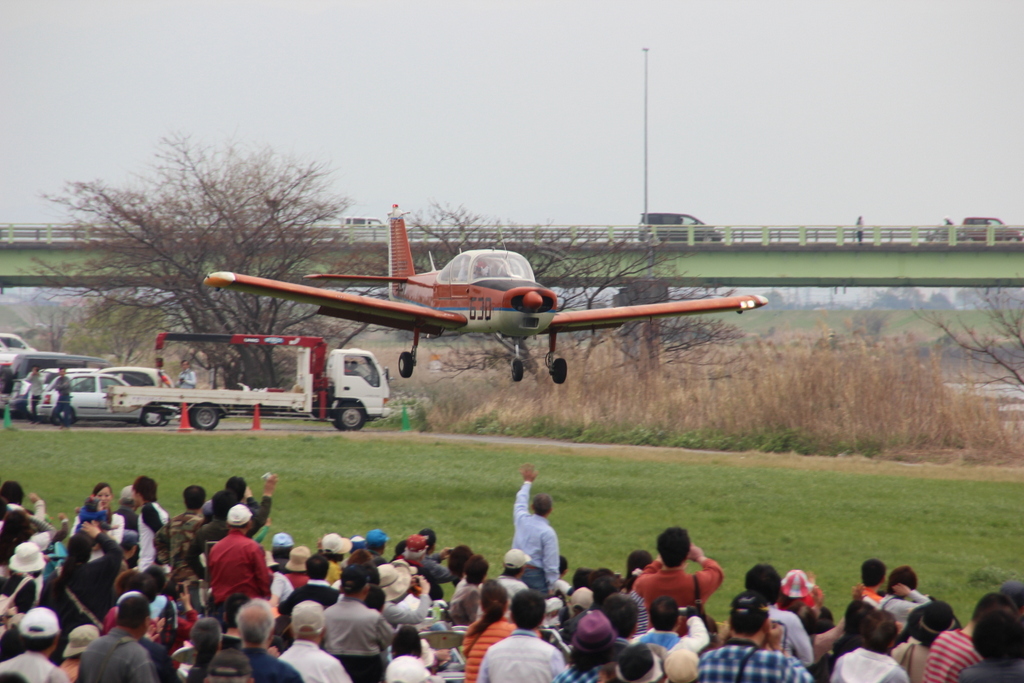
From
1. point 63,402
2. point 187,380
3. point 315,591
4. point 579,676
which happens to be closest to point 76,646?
point 315,591

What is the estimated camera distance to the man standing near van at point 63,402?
31.7 meters

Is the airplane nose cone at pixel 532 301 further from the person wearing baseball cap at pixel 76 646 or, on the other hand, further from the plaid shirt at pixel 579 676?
the plaid shirt at pixel 579 676

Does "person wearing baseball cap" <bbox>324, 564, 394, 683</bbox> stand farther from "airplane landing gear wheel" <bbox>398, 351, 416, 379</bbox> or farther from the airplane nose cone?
"airplane landing gear wheel" <bbox>398, 351, 416, 379</bbox>

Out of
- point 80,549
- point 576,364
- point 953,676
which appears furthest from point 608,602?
point 576,364

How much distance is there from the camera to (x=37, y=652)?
226 inches

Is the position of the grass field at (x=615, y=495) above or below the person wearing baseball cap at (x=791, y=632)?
below

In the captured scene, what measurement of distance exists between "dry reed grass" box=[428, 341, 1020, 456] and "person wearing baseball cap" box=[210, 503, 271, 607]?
23.6 m

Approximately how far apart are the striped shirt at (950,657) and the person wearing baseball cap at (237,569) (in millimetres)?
4964

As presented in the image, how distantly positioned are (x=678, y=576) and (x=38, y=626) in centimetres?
414

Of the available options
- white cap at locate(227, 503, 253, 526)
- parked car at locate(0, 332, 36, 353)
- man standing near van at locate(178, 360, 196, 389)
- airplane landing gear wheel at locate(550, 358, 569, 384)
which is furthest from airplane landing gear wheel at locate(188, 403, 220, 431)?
parked car at locate(0, 332, 36, 353)

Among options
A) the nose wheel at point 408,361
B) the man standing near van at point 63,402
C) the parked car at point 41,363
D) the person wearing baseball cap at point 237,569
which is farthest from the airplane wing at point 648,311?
the parked car at point 41,363

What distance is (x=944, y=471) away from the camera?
80.9ft

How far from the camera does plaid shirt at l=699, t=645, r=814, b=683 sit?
4711 millimetres

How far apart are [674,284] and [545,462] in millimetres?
20321
